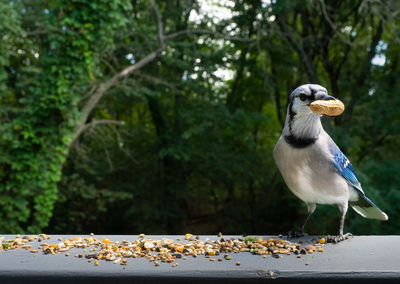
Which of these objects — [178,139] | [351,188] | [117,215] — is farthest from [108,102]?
[351,188]

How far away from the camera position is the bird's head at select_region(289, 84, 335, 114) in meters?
2.00

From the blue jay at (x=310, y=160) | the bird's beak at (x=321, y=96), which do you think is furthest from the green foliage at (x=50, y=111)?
the bird's beak at (x=321, y=96)

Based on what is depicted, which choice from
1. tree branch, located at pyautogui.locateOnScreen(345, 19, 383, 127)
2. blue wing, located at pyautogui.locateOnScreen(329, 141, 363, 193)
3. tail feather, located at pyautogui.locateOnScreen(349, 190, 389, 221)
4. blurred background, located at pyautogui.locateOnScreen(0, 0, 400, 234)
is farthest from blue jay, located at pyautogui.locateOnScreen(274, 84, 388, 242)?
tree branch, located at pyautogui.locateOnScreen(345, 19, 383, 127)

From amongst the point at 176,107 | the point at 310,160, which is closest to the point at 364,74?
the point at 176,107

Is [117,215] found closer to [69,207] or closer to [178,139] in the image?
[69,207]

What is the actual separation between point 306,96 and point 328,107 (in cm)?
17

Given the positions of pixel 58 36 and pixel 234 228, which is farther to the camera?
pixel 234 228

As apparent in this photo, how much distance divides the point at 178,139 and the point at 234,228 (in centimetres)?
292

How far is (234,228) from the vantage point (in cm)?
1091

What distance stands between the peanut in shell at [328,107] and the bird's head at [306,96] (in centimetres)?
6

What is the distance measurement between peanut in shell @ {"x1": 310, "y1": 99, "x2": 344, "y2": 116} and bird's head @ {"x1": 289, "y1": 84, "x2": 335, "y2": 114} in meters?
0.06

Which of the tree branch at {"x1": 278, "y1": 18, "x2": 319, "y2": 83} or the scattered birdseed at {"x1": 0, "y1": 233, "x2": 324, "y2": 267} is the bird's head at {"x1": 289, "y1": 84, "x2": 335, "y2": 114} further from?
the tree branch at {"x1": 278, "y1": 18, "x2": 319, "y2": 83}

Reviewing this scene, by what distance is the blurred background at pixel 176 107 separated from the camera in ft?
21.6

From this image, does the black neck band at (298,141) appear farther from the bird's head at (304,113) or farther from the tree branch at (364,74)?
the tree branch at (364,74)
